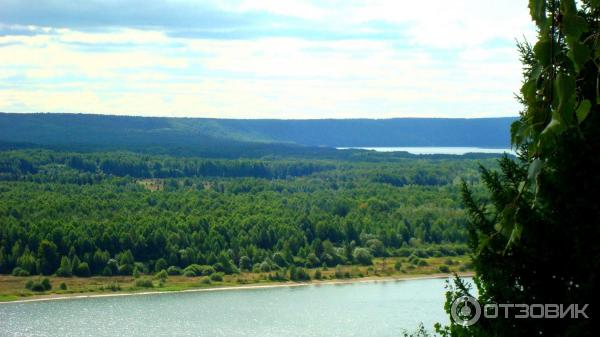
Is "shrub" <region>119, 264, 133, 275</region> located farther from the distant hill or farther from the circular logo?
the distant hill

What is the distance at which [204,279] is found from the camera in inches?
1748

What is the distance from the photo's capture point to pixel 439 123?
191750 millimetres

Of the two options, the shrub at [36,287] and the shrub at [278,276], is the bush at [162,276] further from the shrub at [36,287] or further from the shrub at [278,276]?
the shrub at [36,287]

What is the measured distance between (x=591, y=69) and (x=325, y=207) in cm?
6491

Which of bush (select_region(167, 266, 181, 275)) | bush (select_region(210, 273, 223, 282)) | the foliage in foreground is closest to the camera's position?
the foliage in foreground

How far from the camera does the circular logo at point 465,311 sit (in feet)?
17.1

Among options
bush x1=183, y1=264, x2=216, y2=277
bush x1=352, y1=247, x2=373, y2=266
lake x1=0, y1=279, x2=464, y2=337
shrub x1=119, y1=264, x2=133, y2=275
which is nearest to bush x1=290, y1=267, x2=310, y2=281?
lake x1=0, y1=279, x2=464, y2=337

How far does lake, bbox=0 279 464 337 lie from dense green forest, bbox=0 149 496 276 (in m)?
7.76

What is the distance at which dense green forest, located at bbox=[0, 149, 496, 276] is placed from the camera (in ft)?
158

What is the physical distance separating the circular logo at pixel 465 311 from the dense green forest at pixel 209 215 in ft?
135

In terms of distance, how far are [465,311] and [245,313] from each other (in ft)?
94.7

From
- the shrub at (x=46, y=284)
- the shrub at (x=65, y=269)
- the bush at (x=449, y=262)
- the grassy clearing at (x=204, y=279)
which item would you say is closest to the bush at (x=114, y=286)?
the grassy clearing at (x=204, y=279)

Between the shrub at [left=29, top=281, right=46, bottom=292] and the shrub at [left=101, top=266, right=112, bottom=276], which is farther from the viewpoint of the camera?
the shrub at [left=101, top=266, right=112, bottom=276]

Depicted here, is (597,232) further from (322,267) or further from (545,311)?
(322,267)
